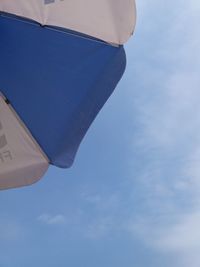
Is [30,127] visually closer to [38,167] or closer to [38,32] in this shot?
[38,167]

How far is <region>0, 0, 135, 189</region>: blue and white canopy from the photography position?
3156 millimetres

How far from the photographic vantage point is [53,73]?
346cm

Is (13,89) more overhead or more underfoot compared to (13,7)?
more underfoot

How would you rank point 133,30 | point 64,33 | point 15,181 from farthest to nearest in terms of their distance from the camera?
1. point 15,181
2. point 64,33
3. point 133,30

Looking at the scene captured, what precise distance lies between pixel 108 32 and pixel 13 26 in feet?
2.57

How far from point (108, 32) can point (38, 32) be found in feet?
2.00

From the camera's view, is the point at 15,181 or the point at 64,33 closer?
the point at 64,33

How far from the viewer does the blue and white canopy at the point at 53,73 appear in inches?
124

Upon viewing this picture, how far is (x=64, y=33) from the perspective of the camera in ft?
11.0

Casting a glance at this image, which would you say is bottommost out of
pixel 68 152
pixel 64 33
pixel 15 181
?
pixel 15 181

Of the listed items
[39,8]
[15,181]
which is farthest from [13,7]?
[15,181]

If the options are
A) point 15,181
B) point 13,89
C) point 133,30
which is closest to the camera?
point 133,30

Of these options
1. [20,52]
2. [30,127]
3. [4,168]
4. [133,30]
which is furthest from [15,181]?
[133,30]

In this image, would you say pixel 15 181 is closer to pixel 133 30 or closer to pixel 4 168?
pixel 4 168
